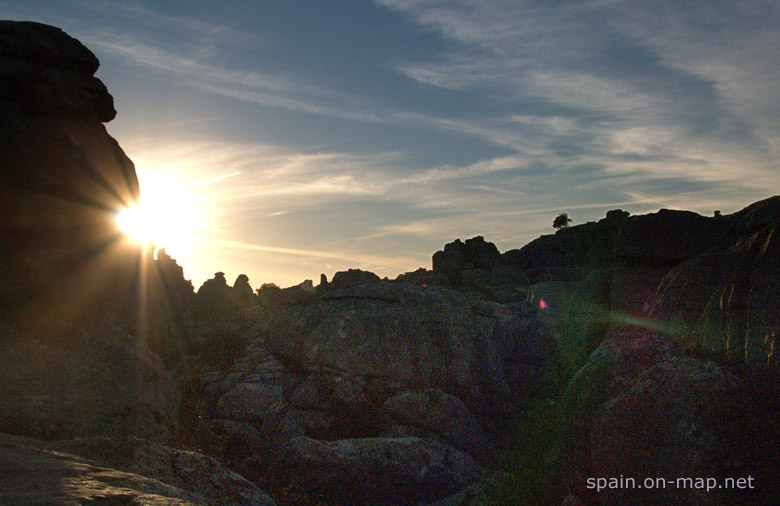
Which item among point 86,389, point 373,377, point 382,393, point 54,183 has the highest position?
point 54,183

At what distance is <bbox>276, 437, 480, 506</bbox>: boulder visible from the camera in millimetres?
10484

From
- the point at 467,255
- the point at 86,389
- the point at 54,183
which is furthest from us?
the point at 467,255

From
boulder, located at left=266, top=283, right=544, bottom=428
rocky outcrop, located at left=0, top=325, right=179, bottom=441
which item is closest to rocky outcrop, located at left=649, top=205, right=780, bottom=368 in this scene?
boulder, located at left=266, top=283, right=544, bottom=428

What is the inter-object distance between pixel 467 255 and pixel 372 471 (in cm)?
8988

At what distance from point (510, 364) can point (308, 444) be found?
908 centimetres

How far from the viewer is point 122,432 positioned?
1045 cm

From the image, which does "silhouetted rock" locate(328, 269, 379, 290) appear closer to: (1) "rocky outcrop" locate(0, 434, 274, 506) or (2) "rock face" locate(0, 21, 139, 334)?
(2) "rock face" locate(0, 21, 139, 334)

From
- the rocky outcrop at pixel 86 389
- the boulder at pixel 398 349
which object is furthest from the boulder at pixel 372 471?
the boulder at pixel 398 349

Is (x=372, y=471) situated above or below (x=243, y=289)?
below

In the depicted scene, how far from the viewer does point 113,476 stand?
493cm

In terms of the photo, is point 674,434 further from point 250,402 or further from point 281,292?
point 281,292

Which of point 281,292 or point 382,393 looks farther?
point 281,292

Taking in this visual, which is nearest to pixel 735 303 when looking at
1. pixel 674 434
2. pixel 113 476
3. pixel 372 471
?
pixel 674 434

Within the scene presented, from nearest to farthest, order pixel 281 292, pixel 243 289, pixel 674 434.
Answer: pixel 674 434 → pixel 243 289 → pixel 281 292
